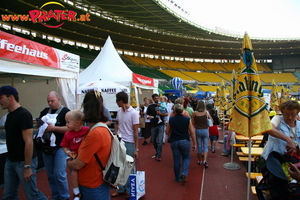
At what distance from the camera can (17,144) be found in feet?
7.75

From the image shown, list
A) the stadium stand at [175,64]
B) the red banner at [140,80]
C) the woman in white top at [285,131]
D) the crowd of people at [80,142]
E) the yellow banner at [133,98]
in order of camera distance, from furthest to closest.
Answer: the stadium stand at [175,64]
the red banner at [140,80]
the yellow banner at [133,98]
the woman in white top at [285,131]
the crowd of people at [80,142]

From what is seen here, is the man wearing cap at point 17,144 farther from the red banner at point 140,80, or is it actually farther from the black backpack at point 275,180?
the red banner at point 140,80

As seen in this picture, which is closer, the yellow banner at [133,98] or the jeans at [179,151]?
the jeans at [179,151]

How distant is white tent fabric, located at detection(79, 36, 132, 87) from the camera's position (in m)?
8.32

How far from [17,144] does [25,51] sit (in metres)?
2.65

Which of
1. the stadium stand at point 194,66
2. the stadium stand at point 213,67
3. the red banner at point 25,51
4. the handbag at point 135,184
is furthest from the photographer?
the stadium stand at point 213,67

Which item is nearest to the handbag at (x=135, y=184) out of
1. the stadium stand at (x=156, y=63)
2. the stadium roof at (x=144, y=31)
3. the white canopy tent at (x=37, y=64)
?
the white canopy tent at (x=37, y=64)

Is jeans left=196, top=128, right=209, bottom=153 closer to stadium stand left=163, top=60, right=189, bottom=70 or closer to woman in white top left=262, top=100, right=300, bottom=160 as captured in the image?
woman in white top left=262, top=100, right=300, bottom=160

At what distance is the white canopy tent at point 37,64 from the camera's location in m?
3.89

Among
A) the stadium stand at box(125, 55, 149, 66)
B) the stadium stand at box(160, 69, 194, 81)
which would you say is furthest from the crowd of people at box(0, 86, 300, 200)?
the stadium stand at box(160, 69, 194, 81)

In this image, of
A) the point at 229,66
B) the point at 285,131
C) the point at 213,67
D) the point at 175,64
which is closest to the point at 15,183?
the point at 285,131

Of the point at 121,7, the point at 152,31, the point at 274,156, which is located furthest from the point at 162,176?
the point at 152,31

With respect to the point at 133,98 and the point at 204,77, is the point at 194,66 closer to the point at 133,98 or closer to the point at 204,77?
the point at 204,77

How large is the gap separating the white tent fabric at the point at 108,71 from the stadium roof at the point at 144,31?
11960 mm
